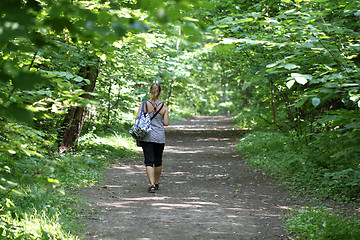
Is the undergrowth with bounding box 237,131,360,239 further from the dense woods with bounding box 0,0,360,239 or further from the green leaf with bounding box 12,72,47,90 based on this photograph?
the green leaf with bounding box 12,72,47,90

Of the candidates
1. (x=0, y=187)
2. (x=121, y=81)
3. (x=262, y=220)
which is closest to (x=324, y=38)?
(x=262, y=220)

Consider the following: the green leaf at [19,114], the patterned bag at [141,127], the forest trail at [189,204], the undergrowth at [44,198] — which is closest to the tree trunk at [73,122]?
the undergrowth at [44,198]

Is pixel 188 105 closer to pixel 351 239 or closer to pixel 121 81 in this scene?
pixel 121 81

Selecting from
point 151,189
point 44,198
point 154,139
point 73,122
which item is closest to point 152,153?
point 154,139

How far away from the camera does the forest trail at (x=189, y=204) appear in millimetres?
5069

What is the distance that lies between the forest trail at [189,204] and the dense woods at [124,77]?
1.85 feet

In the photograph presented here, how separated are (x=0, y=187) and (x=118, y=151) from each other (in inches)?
350

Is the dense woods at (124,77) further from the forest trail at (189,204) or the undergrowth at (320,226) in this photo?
the undergrowth at (320,226)

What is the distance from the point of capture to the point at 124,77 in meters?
12.1

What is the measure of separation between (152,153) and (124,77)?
17.2 feet

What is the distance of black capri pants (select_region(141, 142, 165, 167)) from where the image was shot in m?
7.46

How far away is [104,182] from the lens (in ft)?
26.9

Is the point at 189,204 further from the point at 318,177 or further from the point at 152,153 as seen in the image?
the point at 318,177

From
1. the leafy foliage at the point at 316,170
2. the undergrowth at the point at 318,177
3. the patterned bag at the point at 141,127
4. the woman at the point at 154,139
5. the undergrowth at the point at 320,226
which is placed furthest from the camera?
the woman at the point at 154,139
